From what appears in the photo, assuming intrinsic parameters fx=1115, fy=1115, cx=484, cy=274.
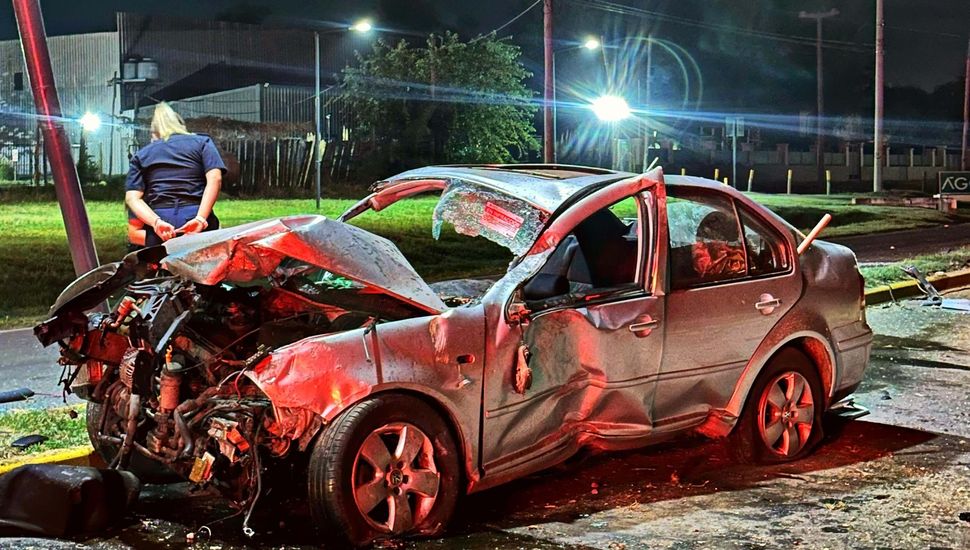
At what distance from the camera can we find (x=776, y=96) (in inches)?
2906

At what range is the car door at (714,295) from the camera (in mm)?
5398

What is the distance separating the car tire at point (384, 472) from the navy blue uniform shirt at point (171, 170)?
2658 millimetres

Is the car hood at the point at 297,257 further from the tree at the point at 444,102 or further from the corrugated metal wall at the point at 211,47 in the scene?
the corrugated metal wall at the point at 211,47

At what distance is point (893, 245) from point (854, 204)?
631 inches

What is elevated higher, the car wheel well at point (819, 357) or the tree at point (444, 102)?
the tree at point (444, 102)

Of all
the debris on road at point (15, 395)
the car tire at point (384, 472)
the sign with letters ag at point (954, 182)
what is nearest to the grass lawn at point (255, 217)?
the sign with letters ag at point (954, 182)

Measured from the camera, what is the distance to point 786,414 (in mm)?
5902

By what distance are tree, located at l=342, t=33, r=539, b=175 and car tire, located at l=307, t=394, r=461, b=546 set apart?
122ft

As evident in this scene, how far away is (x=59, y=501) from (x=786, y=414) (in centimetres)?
360

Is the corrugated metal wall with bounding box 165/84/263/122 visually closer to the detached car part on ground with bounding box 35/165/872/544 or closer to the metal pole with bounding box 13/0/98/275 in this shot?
the metal pole with bounding box 13/0/98/275

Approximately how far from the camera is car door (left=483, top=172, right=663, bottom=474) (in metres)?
4.80

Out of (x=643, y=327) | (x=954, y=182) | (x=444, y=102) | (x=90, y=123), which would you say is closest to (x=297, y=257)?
(x=643, y=327)

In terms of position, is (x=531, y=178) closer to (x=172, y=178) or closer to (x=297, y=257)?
(x=297, y=257)

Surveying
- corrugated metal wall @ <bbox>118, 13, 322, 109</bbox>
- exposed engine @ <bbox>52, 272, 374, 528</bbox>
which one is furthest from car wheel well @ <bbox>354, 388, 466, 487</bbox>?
corrugated metal wall @ <bbox>118, 13, 322, 109</bbox>
